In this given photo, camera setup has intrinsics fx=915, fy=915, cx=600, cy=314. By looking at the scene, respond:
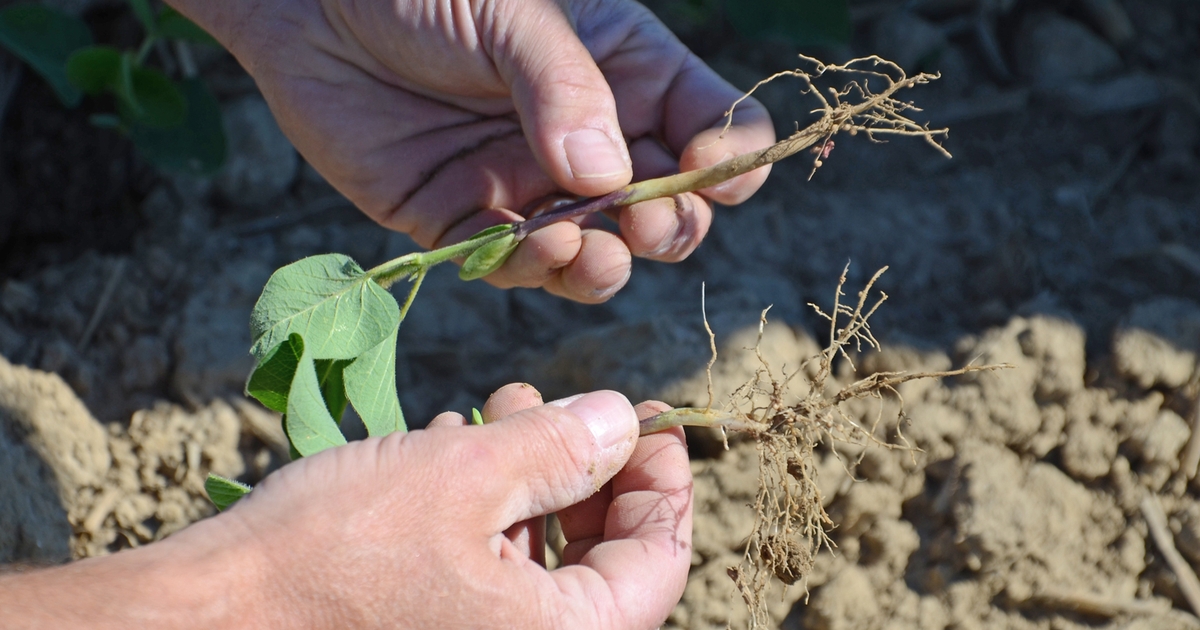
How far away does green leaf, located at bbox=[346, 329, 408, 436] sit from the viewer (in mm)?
1456

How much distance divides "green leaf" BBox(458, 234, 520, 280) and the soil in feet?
1.45

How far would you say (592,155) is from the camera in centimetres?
151

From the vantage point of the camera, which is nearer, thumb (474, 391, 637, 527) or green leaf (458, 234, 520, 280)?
thumb (474, 391, 637, 527)

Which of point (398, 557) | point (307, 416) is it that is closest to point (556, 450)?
point (398, 557)

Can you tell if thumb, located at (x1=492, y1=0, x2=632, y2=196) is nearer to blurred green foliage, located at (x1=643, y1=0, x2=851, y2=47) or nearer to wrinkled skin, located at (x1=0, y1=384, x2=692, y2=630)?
wrinkled skin, located at (x1=0, y1=384, x2=692, y2=630)

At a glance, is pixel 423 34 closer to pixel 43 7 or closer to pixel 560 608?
pixel 560 608

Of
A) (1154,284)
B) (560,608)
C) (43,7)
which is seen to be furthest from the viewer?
(43,7)

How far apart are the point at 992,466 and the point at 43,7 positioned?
8.36 feet

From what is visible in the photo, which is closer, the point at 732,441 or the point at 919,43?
the point at 732,441

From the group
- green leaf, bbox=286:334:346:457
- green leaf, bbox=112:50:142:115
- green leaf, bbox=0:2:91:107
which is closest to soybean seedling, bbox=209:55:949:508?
green leaf, bbox=286:334:346:457

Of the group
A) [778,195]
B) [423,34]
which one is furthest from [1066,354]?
[423,34]

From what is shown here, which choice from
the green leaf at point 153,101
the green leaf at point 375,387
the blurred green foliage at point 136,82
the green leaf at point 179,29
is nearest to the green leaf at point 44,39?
the blurred green foliage at point 136,82

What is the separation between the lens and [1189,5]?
285cm

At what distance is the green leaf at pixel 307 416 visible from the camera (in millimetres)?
1252
